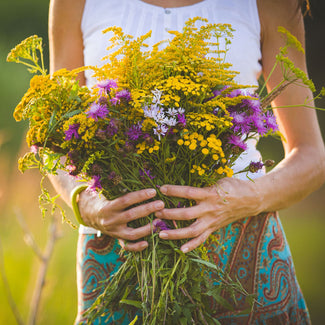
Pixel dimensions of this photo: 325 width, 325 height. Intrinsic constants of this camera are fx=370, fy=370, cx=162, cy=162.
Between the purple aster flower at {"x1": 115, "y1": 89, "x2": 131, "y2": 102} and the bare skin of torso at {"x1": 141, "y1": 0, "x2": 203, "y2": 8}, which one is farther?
the bare skin of torso at {"x1": 141, "y1": 0, "x2": 203, "y2": 8}

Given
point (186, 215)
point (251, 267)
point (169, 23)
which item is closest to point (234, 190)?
point (186, 215)

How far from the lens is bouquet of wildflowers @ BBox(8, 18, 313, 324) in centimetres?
71

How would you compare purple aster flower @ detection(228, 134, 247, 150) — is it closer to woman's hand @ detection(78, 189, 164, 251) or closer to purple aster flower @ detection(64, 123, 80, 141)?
woman's hand @ detection(78, 189, 164, 251)

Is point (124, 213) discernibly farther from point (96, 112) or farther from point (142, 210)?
point (96, 112)

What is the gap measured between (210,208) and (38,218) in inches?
65.7

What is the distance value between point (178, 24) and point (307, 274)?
10.7 feet

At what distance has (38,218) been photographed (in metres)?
2.25

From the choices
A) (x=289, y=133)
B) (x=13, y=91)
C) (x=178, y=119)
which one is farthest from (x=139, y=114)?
(x=13, y=91)

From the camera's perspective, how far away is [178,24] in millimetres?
1090

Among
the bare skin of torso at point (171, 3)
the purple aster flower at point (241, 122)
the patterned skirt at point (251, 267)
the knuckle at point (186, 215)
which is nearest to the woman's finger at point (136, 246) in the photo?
the knuckle at point (186, 215)

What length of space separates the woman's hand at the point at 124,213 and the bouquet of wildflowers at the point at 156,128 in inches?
0.9

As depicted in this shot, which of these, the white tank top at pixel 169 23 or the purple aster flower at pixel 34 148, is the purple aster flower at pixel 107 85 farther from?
the white tank top at pixel 169 23

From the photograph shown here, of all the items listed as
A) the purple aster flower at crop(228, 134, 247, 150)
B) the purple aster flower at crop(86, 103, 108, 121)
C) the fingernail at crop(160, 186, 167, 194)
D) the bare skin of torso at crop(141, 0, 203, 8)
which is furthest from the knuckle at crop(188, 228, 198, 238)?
the bare skin of torso at crop(141, 0, 203, 8)

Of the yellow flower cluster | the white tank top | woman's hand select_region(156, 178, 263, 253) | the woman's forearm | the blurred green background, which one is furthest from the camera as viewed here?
the blurred green background
